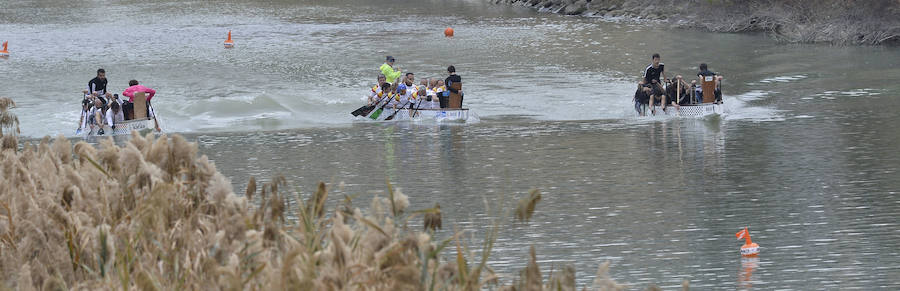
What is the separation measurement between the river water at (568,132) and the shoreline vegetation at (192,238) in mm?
676

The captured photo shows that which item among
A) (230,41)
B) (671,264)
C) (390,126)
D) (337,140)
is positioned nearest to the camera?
(671,264)

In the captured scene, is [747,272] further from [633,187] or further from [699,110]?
[699,110]

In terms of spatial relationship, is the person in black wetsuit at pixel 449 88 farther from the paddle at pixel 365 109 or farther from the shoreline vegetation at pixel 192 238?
the shoreline vegetation at pixel 192 238

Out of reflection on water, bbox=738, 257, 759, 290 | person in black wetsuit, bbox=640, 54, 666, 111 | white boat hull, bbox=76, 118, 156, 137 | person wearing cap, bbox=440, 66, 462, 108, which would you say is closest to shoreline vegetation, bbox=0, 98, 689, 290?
reflection on water, bbox=738, 257, 759, 290

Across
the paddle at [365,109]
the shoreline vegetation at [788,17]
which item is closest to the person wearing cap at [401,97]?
the paddle at [365,109]

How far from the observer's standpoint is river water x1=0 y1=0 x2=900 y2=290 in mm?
16094

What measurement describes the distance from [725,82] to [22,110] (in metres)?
24.0

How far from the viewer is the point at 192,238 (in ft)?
23.0

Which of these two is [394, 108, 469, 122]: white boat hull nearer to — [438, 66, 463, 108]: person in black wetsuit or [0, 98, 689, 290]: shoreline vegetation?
[438, 66, 463, 108]: person in black wetsuit

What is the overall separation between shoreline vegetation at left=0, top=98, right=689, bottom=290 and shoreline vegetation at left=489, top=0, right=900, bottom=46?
46037 mm

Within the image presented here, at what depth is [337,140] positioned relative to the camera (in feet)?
96.5

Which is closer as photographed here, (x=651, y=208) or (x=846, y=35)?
(x=651, y=208)

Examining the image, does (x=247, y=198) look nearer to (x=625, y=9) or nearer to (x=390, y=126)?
(x=390, y=126)

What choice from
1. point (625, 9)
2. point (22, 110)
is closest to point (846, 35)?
point (625, 9)
